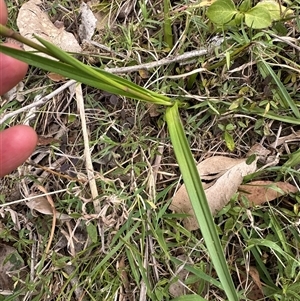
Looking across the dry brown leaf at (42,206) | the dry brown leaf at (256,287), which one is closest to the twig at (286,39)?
the dry brown leaf at (256,287)

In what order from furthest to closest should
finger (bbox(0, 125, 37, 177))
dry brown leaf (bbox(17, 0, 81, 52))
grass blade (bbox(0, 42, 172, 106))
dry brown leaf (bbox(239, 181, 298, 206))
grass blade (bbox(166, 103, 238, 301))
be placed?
1. dry brown leaf (bbox(17, 0, 81, 52))
2. dry brown leaf (bbox(239, 181, 298, 206))
3. finger (bbox(0, 125, 37, 177))
4. grass blade (bbox(166, 103, 238, 301))
5. grass blade (bbox(0, 42, 172, 106))

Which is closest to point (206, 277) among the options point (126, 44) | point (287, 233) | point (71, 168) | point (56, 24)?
point (287, 233)

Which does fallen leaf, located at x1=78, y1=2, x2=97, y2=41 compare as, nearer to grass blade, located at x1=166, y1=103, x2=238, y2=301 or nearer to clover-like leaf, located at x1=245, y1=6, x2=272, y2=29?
clover-like leaf, located at x1=245, y1=6, x2=272, y2=29

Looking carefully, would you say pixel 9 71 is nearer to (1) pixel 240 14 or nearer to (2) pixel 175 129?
(2) pixel 175 129

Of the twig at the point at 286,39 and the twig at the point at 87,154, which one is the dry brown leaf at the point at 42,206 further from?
the twig at the point at 286,39

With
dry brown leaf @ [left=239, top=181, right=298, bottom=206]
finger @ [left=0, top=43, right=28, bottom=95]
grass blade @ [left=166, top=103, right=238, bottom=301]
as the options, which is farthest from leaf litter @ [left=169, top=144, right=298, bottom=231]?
finger @ [left=0, top=43, right=28, bottom=95]

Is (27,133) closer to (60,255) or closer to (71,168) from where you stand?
(71,168)
